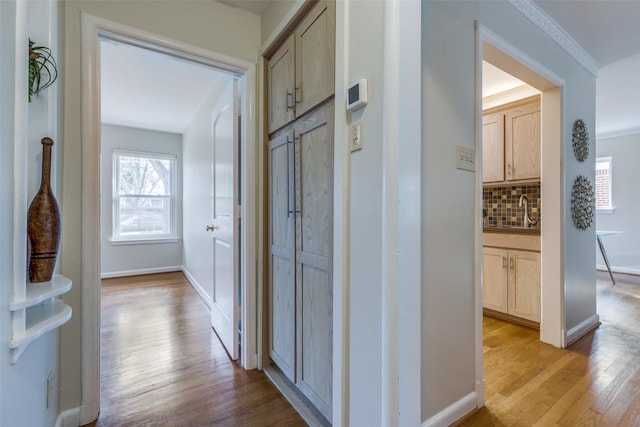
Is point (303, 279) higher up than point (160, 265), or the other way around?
point (303, 279)

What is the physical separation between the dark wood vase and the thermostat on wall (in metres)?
1.24

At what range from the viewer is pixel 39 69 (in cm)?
113

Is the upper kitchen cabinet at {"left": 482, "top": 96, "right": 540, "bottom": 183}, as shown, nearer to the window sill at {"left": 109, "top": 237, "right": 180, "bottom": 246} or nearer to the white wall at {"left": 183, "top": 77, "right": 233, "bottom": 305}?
the white wall at {"left": 183, "top": 77, "right": 233, "bottom": 305}

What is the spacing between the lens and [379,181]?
39.9 inches

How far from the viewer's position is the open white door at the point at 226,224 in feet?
6.99

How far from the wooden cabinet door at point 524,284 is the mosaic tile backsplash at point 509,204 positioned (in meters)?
0.55

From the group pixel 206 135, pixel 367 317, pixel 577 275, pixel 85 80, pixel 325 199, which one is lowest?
pixel 577 275

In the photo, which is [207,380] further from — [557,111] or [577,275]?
[557,111]

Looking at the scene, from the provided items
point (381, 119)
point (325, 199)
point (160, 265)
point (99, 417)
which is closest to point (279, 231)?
point (325, 199)

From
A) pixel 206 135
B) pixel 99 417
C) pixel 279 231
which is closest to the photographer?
pixel 99 417

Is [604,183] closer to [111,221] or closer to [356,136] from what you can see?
[356,136]

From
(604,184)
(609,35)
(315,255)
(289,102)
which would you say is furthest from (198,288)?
(604,184)

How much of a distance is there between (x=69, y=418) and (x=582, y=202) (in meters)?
Result: 3.98

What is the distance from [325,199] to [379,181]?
17.1 inches
